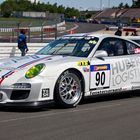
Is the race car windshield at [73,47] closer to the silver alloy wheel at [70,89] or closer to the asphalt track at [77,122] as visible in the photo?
the silver alloy wheel at [70,89]

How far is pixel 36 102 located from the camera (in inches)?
324

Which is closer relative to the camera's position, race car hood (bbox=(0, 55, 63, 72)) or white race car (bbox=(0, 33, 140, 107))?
white race car (bbox=(0, 33, 140, 107))

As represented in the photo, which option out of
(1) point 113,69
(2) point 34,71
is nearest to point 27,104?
(2) point 34,71

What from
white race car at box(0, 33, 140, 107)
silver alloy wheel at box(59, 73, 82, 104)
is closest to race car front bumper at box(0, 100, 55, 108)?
white race car at box(0, 33, 140, 107)

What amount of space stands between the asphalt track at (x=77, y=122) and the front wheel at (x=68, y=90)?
16cm

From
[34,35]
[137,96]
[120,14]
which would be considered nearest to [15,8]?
[120,14]

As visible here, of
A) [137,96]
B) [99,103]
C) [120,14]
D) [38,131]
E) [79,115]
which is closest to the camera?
[38,131]

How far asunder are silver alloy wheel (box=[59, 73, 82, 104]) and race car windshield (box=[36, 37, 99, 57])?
0.67m

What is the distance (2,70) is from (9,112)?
75 centimetres

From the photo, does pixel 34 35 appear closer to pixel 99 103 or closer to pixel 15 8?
pixel 99 103

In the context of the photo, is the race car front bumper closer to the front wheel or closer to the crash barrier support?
the front wheel

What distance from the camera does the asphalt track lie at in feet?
21.3

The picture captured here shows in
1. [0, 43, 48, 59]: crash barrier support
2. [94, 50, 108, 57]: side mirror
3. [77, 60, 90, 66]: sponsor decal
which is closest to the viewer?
[77, 60, 90, 66]: sponsor decal

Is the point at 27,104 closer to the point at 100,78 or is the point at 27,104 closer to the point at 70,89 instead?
the point at 70,89
